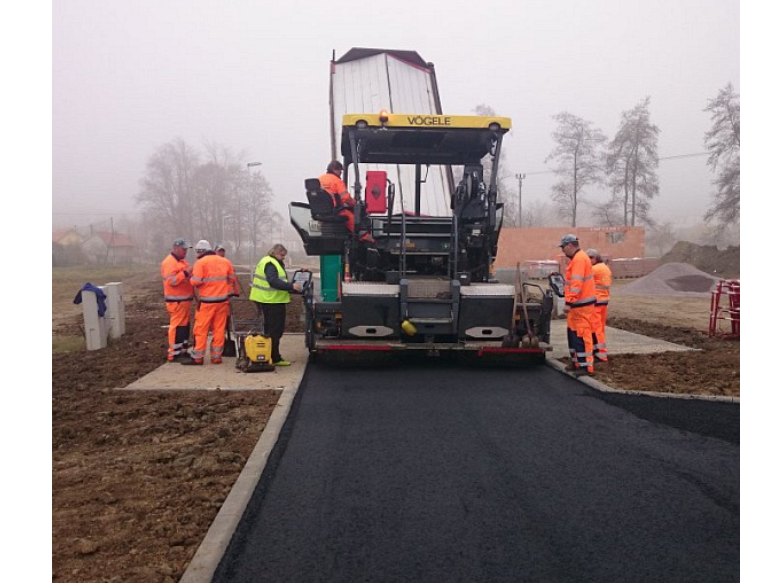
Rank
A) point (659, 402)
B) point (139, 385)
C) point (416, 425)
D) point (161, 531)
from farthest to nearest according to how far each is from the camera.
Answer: point (139, 385) → point (659, 402) → point (416, 425) → point (161, 531)

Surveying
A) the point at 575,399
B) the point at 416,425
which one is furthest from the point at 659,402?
the point at 416,425

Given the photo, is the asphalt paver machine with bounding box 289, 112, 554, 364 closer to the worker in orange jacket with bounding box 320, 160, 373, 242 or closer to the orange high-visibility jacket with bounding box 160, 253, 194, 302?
the worker in orange jacket with bounding box 320, 160, 373, 242

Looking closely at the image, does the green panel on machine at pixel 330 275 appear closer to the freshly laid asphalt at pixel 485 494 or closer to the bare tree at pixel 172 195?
the freshly laid asphalt at pixel 485 494

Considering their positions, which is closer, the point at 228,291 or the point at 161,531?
the point at 161,531

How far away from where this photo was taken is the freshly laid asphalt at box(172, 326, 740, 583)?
2.90 meters

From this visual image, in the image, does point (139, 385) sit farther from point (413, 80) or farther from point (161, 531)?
Result: point (413, 80)

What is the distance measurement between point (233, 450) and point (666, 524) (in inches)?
114

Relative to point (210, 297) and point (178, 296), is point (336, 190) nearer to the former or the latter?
point (210, 297)

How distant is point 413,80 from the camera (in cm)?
1084

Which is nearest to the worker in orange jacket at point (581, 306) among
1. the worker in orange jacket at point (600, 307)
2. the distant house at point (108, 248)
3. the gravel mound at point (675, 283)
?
the worker in orange jacket at point (600, 307)

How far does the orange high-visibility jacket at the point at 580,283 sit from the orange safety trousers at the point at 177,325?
4.79 meters

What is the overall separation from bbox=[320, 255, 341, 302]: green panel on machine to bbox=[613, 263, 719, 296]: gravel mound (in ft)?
54.8

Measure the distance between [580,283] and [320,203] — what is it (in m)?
3.20

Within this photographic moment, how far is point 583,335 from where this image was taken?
7215 millimetres
